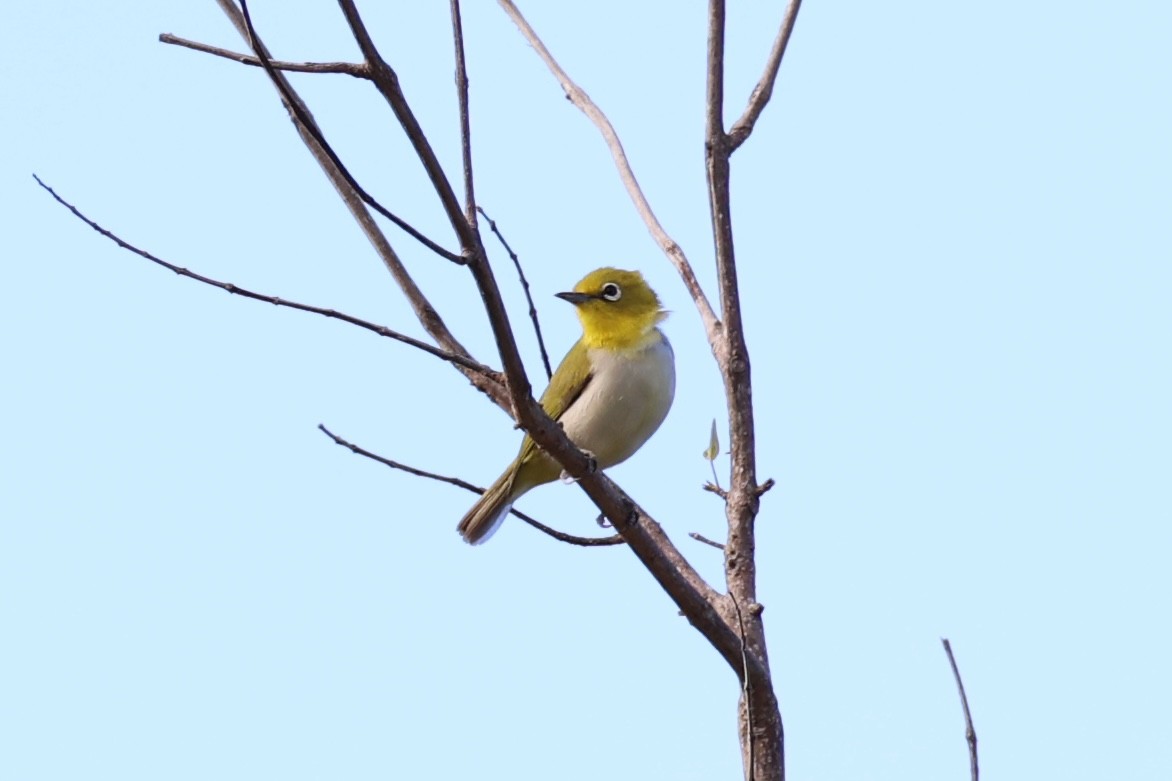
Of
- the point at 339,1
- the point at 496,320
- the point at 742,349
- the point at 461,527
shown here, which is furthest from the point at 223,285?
the point at 461,527

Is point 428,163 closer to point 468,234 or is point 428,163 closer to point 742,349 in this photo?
point 468,234

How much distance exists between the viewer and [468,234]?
10.3 ft

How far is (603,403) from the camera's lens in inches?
261

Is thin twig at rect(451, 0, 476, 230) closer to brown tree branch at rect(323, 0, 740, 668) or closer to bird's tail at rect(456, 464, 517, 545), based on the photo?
brown tree branch at rect(323, 0, 740, 668)

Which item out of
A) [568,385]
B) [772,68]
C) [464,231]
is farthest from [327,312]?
[568,385]

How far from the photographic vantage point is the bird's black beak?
741 centimetres

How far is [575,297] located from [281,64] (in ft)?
13.7

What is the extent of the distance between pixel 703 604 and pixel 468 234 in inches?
60.6

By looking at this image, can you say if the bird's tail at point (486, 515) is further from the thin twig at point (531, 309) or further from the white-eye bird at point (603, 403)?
the thin twig at point (531, 309)

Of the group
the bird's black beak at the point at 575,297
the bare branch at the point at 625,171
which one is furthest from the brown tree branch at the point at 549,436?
the bird's black beak at the point at 575,297

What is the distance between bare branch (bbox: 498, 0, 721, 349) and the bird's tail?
1700 mm

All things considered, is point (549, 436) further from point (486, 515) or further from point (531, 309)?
point (486, 515)

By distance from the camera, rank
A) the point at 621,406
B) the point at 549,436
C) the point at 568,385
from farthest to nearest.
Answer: the point at 568,385 → the point at 621,406 → the point at 549,436

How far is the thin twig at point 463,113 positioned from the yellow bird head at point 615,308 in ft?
11.6
